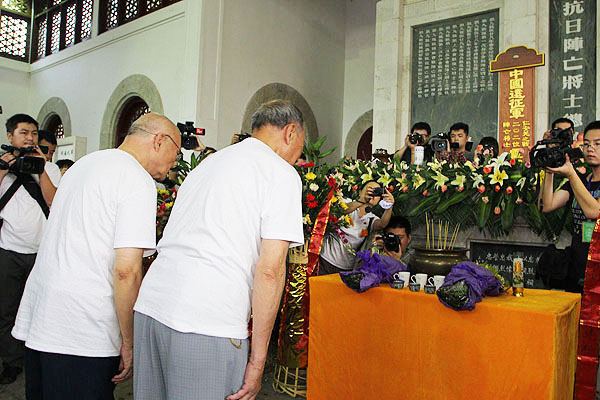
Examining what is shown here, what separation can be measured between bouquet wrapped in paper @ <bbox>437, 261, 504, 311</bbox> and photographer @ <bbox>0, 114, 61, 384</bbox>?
2.40m

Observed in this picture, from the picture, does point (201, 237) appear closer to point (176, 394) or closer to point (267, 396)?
point (176, 394)

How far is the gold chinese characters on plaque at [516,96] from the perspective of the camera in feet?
16.4

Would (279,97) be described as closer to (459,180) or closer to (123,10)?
(123,10)

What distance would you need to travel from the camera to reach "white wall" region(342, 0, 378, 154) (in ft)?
Answer: 26.6

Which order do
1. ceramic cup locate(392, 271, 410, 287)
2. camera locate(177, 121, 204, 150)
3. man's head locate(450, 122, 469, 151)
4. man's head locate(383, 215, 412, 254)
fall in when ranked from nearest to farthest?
ceramic cup locate(392, 271, 410, 287) < man's head locate(383, 215, 412, 254) < camera locate(177, 121, 204, 150) < man's head locate(450, 122, 469, 151)

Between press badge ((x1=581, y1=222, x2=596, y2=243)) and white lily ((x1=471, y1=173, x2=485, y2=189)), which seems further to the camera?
white lily ((x1=471, y1=173, x2=485, y2=189))

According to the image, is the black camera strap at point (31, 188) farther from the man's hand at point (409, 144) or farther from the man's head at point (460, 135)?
the man's head at point (460, 135)

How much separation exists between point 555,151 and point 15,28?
33.3 ft

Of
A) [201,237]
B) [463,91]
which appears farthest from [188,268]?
[463,91]

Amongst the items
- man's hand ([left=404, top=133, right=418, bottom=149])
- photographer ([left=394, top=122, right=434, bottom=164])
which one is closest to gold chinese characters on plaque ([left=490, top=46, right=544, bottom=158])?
photographer ([left=394, top=122, right=434, bottom=164])

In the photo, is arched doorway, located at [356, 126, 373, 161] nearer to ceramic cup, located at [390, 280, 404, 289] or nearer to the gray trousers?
A: ceramic cup, located at [390, 280, 404, 289]

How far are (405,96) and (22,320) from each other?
5202 mm

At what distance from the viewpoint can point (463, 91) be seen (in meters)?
5.66

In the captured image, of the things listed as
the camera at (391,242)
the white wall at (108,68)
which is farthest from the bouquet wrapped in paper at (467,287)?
the white wall at (108,68)
